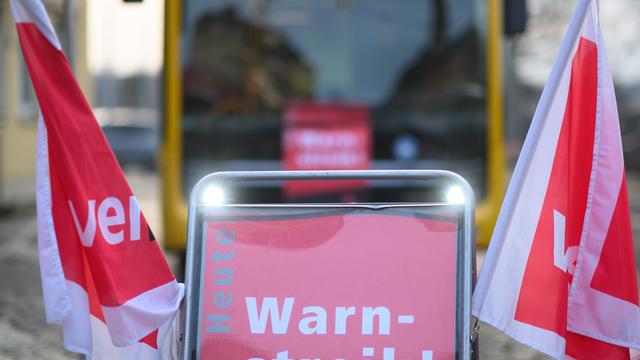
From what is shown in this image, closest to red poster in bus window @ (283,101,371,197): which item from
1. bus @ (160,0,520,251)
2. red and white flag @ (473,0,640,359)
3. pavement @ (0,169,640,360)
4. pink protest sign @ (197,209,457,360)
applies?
bus @ (160,0,520,251)

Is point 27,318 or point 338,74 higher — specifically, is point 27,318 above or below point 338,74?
below

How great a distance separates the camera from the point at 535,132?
450cm

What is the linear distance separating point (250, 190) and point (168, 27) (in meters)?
1.51

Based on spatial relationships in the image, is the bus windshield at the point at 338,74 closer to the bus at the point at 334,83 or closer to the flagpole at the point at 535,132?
the bus at the point at 334,83

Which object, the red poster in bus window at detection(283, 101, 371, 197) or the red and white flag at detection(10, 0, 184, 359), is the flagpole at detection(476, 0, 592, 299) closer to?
the red and white flag at detection(10, 0, 184, 359)

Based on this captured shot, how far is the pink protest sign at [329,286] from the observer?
4.40 metres

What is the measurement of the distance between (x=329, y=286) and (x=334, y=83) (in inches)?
201

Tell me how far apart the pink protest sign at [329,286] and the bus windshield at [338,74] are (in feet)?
15.8

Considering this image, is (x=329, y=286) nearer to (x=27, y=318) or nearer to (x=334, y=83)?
(x=27, y=318)

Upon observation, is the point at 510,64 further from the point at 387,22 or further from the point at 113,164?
the point at 113,164

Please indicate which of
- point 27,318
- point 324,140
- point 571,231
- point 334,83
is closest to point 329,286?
point 571,231

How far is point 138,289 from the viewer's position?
14.5 feet

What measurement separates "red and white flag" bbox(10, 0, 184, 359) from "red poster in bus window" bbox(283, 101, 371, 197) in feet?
14.5

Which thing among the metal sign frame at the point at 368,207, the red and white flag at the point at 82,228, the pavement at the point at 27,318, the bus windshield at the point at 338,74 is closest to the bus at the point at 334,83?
the bus windshield at the point at 338,74
